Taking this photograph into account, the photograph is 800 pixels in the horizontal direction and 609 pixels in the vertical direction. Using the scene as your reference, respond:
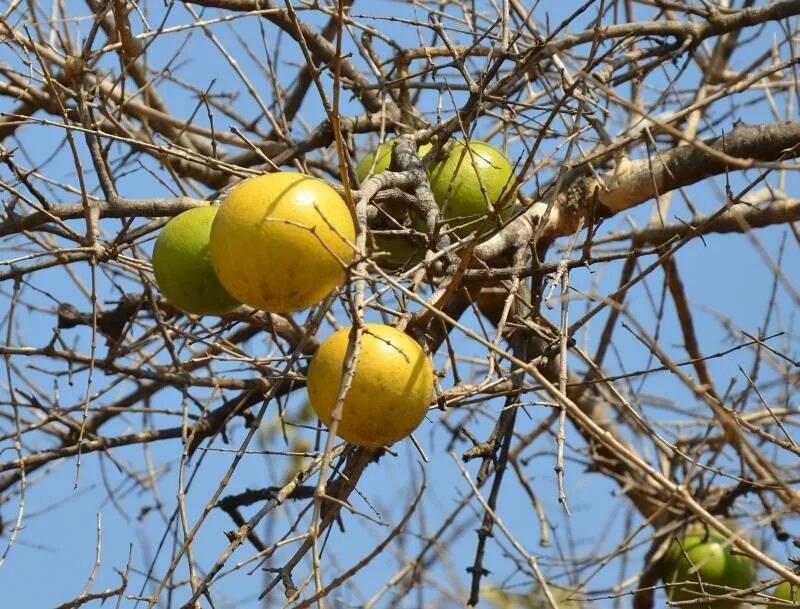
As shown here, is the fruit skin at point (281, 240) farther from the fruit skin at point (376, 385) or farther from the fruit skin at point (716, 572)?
the fruit skin at point (716, 572)

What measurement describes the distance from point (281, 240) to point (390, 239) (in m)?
0.80

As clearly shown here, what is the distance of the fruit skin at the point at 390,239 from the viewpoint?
7.88ft

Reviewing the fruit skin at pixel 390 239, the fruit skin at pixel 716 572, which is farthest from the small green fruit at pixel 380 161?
the fruit skin at pixel 716 572

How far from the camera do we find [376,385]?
1.76 meters

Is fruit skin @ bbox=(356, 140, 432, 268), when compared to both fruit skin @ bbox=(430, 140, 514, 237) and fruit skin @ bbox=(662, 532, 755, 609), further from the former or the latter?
fruit skin @ bbox=(662, 532, 755, 609)

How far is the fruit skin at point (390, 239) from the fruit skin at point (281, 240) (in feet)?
1.80

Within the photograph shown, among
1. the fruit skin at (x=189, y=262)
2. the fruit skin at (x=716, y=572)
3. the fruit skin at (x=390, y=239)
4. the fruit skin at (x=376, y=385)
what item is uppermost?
the fruit skin at (x=390, y=239)

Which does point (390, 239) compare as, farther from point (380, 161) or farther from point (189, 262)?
point (189, 262)

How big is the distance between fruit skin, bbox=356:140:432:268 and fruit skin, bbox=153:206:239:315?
37 centimetres

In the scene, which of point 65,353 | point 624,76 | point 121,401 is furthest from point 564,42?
point 121,401

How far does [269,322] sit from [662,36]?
4.63ft

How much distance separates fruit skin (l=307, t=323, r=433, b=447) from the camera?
1759 millimetres

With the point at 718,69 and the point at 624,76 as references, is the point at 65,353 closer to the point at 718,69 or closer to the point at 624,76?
the point at 624,76

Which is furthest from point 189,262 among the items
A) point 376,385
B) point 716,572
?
point 716,572
